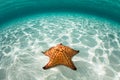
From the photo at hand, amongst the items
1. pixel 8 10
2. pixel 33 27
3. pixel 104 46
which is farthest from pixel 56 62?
pixel 8 10

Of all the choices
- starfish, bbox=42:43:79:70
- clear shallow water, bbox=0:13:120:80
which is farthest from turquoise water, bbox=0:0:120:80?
starfish, bbox=42:43:79:70

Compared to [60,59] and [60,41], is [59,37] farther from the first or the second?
[60,59]

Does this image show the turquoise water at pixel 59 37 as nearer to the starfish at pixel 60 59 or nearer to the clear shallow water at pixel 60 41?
the clear shallow water at pixel 60 41

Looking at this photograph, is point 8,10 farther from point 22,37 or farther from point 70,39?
point 70,39

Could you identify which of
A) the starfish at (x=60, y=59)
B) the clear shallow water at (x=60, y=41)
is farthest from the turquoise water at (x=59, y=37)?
the starfish at (x=60, y=59)

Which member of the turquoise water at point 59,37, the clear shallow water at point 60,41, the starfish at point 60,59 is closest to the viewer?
the starfish at point 60,59

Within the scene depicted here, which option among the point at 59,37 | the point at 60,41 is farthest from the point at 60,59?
the point at 59,37

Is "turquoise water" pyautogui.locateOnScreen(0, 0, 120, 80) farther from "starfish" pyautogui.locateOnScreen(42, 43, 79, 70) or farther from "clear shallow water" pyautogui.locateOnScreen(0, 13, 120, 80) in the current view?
"starfish" pyautogui.locateOnScreen(42, 43, 79, 70)
